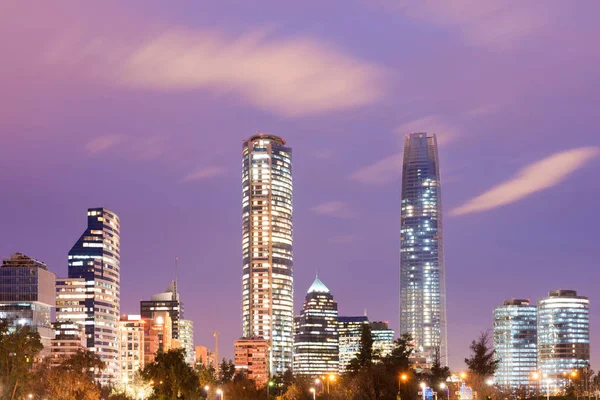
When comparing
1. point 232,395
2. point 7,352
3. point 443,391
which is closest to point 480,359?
point 443,391

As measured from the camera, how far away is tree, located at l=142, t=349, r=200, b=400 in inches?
4151

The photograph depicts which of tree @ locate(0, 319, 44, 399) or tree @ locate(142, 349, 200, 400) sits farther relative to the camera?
tree @ locate(142, 349, 200, 400)

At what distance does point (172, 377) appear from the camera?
106 meters

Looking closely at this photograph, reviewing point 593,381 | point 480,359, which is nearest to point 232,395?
point 480,359

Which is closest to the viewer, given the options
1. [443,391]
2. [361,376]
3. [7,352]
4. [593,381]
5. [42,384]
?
[7,352]

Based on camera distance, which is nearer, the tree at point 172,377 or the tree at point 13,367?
the tree at point 13,367

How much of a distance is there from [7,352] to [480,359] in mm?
96657

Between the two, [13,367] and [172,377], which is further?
[172,377]

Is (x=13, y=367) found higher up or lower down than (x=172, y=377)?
higher up

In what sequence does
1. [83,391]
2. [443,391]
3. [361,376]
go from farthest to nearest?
[443,391] → [361,376] → [83,391]

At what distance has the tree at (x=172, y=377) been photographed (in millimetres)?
105438

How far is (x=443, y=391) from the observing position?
557ft

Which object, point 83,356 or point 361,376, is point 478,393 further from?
point 83,356

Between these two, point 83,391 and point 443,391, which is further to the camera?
point 443,391
